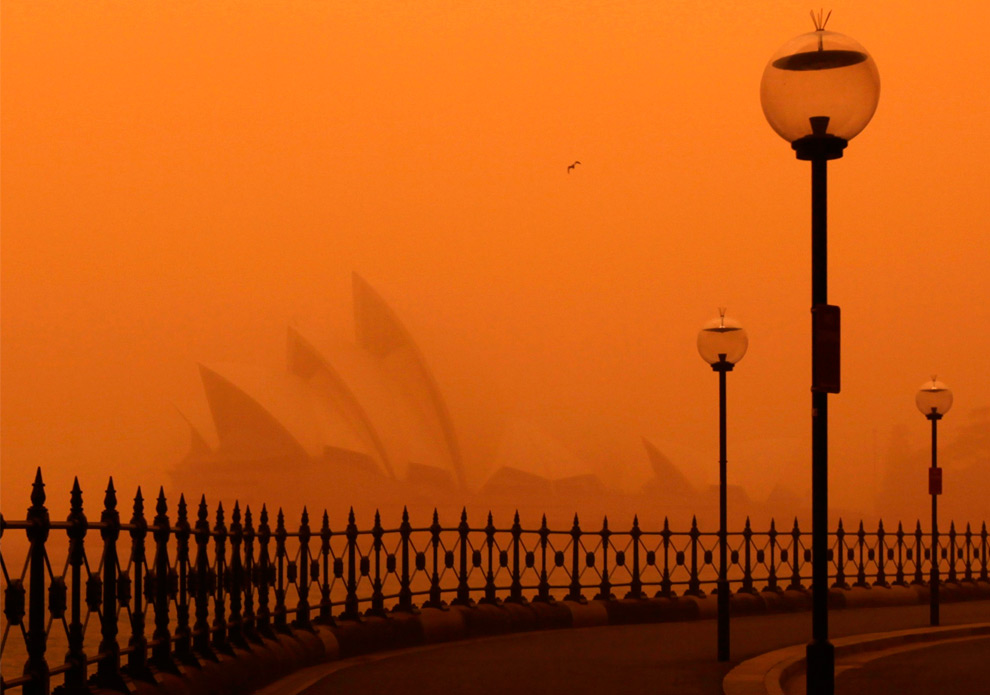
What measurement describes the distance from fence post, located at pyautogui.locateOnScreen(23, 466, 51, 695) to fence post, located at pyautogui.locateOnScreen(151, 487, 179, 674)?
208cm

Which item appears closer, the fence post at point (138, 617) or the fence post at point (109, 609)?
the fence post at point (109, 609)

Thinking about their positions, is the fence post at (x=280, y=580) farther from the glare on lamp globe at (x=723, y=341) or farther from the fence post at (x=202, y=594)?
the glare on lamp globe at (x=723, y=341)

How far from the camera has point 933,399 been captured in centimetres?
2192

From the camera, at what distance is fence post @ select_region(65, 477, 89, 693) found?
8.17 meters

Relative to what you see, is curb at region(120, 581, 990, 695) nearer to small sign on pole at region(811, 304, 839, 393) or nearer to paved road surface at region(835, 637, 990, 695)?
small sign on pole at region(811, 304, 839, 393)

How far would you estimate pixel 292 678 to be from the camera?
13.3 m

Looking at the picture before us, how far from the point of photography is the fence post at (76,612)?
26.8 ft

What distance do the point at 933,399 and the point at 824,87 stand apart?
14140mm

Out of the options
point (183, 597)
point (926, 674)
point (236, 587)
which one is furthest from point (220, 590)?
point (926, 674)

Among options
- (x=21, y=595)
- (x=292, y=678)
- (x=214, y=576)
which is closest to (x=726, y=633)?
(x=292, y=678)

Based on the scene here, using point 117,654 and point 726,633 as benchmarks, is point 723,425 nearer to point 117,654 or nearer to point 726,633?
point 726,633

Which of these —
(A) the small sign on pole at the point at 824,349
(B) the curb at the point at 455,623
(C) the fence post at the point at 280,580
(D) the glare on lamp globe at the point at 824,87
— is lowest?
(B) the curb at the point at 455,623

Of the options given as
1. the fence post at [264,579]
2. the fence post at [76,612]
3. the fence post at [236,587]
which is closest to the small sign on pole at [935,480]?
the fence post at [264,579]

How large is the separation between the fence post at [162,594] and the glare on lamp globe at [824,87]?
4.59 meters
